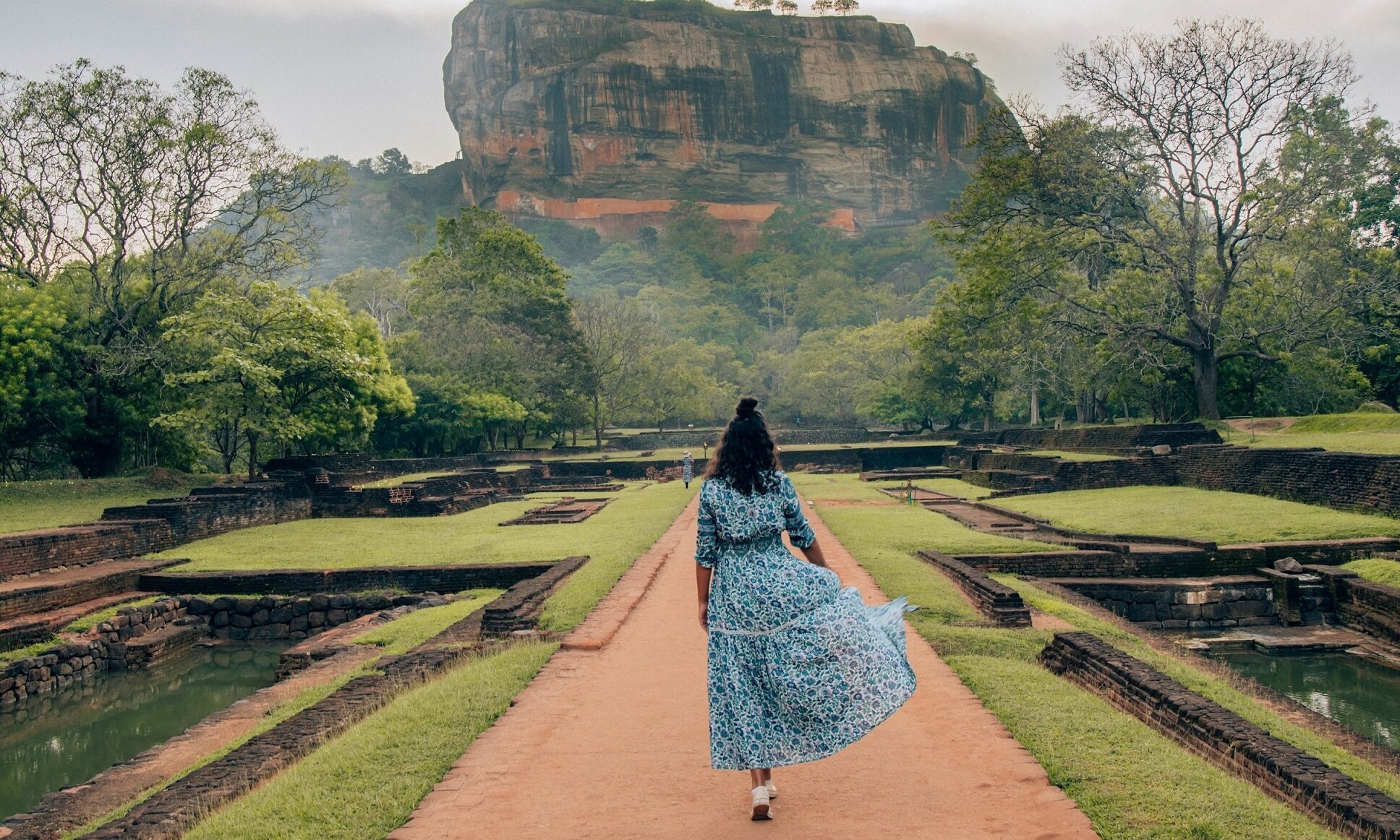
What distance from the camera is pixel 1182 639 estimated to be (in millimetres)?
9977

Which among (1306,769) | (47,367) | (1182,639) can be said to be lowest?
(1182,639)

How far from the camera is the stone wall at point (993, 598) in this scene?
7786 millimetres

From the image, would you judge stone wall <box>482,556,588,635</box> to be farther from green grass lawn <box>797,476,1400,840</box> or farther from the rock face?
the rock face

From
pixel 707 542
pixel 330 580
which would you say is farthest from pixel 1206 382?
pixel 707 542

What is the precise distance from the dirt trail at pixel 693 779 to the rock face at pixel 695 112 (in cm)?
11779

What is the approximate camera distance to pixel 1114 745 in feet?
14.7

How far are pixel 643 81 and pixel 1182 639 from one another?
119709 mm

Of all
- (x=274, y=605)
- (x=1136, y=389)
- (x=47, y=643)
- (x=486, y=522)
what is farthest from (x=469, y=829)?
(x=1136, y=389)

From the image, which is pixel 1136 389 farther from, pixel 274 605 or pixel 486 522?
pixel 274 605

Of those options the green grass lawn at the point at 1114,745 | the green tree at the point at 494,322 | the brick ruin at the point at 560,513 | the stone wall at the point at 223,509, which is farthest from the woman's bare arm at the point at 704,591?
the green tree at the point at 494,322

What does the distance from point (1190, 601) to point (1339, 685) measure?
231 cm

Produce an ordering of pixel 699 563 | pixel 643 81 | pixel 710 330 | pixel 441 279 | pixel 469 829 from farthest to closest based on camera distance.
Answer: pixel 643 81
pixel 710 330
pixel 441 279
pixel 699 563
pixel 469 829

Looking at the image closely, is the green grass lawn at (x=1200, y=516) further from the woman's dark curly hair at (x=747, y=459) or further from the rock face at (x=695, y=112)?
the rock face at (x=695, y=112)

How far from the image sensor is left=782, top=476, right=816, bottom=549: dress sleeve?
392 centimetres
